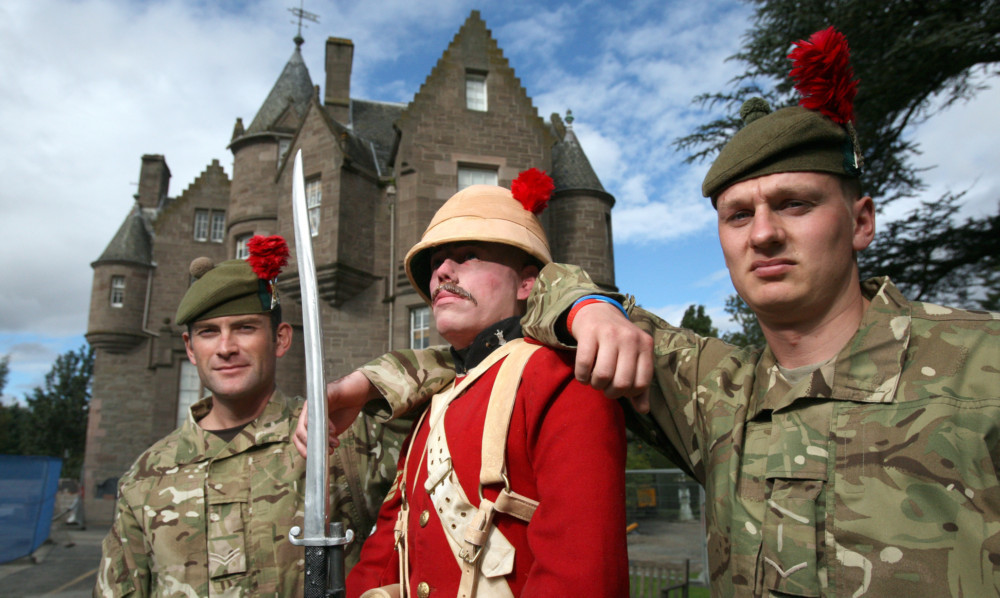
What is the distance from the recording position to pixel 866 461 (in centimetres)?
143

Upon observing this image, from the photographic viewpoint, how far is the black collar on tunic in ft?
7.27

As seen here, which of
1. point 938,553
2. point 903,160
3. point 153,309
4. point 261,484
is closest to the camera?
point 938,553

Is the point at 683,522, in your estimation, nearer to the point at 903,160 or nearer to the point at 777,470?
the point at 903,160

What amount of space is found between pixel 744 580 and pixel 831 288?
0.74m

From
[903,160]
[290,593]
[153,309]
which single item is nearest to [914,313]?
[290,593]

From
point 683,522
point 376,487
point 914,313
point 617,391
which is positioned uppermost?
point 914,313

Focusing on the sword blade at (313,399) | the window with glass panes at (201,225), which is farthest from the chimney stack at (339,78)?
the sword blade at (313,399)

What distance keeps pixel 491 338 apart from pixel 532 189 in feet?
2.00

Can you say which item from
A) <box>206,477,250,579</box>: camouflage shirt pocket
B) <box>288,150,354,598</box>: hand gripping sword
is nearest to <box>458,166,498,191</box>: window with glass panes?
<box>206,477,250,579</box>: camouflage shirt pocket

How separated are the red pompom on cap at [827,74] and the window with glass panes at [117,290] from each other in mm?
26878

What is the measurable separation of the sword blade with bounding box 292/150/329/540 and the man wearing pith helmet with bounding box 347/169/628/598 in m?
0.41

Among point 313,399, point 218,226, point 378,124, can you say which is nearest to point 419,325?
point 378,124

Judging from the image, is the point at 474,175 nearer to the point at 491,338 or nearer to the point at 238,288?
the point at 238,288

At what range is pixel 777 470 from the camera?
155 cm
